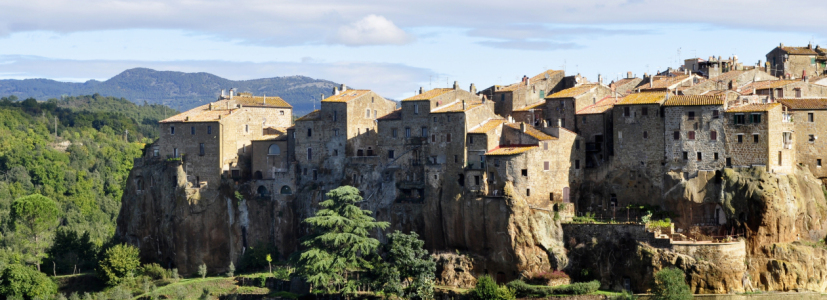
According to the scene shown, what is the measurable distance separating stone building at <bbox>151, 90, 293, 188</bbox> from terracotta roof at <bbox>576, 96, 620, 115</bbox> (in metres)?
Result: 28.4

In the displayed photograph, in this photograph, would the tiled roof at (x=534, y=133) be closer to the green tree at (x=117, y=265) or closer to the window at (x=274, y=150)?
the window at (x=274, y=150)

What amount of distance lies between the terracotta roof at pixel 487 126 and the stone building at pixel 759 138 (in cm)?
1629

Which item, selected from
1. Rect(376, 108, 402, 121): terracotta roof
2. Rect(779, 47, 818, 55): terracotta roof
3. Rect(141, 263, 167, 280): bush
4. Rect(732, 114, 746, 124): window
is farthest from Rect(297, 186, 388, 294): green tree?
A: Rect(779, 47, 818, 55): terracotta roof

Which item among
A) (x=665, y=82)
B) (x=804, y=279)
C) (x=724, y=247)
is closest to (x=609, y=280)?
(x=724, y=247)

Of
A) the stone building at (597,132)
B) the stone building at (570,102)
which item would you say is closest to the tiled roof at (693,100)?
the stone building at (597,132)

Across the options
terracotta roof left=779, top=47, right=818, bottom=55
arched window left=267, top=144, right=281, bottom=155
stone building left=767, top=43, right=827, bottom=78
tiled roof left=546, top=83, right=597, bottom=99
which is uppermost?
terracotta roof left=779, top=47, right=818, bottom=55

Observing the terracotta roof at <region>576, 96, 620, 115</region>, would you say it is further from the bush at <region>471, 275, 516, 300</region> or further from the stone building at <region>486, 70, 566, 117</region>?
the bush at <region>471, 275, 516, 300</region>

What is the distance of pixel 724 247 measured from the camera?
71875 mm

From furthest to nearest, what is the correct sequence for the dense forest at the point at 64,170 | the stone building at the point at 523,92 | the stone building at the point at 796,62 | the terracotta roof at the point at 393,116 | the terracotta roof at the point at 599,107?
the dense forest at the point at 64,170, the stone building at the point at 796,62, the stone building at the point at 523,92, the terracotta roof at the point at 393,116, the terracotta roof at the point at 599,107

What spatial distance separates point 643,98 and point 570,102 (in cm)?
634

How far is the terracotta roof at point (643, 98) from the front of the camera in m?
76.8

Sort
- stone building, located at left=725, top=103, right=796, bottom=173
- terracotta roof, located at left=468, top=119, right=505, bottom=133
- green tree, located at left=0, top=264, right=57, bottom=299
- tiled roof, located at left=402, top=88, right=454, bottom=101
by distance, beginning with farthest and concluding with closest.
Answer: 1. green tree, located at left=0, top=264, right=57, bottom=299
2. tiled roof, located at left=402, top=88, right=454, bottom=101
3. terracotta roof, located at left=468, top=119, right=505, bottom=133
4. stone building, located at left=725, top=103, right=796, bottom=173

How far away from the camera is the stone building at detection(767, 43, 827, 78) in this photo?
321 ft

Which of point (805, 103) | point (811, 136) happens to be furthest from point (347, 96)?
point (811, 136)
